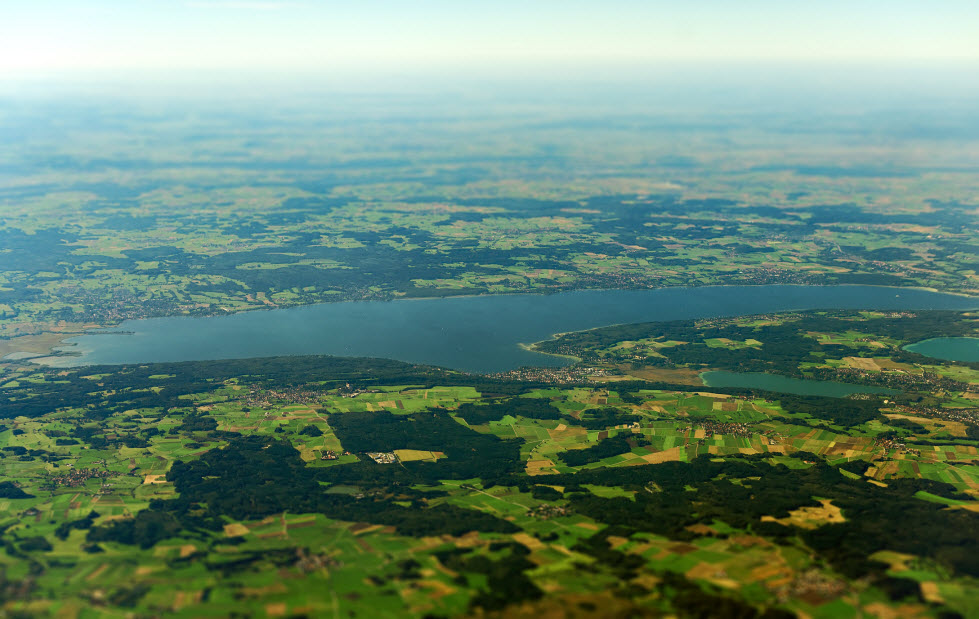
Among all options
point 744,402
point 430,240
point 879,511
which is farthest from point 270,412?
point 430,240

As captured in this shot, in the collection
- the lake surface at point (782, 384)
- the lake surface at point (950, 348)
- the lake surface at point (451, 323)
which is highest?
the lake surface at point (950, 348)

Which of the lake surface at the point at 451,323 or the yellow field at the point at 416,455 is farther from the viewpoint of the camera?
the lake surface at the point at 451,323

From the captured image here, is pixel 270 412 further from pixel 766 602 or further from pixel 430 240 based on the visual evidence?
pixel 430 240

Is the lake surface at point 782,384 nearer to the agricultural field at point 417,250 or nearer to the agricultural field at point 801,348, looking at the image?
the agricultural field at point 801,348

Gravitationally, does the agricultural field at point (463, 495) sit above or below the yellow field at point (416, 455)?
above

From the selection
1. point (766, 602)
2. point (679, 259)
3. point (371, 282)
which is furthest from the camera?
point (679, 259)

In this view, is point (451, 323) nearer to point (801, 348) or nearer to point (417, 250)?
point (417, 250)

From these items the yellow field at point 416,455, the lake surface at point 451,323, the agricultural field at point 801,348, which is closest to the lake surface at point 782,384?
the agricultural field at point 801,348
